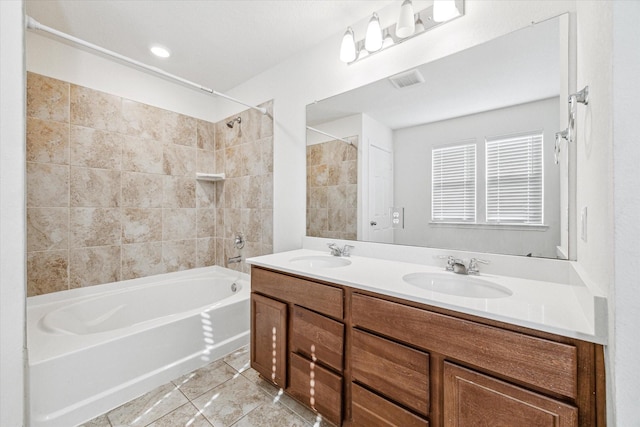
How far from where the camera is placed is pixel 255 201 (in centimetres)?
263

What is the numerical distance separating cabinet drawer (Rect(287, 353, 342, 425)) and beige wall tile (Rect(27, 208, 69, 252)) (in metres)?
2.07

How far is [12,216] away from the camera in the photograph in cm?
113

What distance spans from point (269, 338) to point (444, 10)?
212 cm

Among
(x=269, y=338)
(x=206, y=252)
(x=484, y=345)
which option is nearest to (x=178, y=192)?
(x=206, y=252)

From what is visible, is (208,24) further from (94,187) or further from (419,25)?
(94,187)

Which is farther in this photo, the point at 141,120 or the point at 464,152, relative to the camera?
the point at 141,120

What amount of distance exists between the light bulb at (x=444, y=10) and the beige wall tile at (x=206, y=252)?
9.43ft

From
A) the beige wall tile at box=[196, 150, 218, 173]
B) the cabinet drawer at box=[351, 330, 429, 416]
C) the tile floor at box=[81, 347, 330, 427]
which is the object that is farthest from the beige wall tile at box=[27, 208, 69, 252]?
the cabinet drawer at box=[351, 330, 429, 416]

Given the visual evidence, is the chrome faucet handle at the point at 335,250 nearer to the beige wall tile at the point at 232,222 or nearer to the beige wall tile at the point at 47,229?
the beige wall tile at the point at 232,222

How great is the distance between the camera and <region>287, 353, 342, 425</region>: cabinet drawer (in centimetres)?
129

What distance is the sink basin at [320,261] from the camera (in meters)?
1.76

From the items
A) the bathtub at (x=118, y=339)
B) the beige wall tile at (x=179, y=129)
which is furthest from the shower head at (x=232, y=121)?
the bathtub at (x=118, y=339)

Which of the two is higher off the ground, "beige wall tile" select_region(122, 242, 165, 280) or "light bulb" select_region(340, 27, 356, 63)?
"light bulb" select_region(340, 27, 356, 63)

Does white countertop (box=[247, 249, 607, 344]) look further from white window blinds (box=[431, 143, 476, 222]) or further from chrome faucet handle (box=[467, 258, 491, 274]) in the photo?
white window blinds (box=[431, 143, 476, 222])
